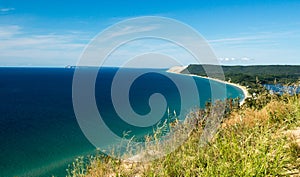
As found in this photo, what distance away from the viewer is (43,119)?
158 feet

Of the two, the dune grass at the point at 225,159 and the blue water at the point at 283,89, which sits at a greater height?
the blue water at the point at 283,89

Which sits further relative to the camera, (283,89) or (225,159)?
(283,89)

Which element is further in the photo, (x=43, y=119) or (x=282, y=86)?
(x=43, y=119)

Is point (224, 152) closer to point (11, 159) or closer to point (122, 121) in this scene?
point (11, 159)

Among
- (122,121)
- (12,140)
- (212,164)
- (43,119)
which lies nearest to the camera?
(212,164)

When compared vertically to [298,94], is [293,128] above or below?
→ below

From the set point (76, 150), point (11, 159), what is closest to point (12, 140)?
point (11, 159)

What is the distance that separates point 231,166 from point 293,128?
2.65m

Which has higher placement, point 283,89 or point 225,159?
point 283,89

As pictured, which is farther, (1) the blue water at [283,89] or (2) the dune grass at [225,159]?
(1) the blue water at [283,89]

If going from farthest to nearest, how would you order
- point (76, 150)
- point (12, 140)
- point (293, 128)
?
point (12, 140), point (76, 150), point (293, 128)

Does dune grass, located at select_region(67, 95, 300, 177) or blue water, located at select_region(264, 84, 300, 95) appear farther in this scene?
blue water, located at select_region(264, 84, 300, 95)

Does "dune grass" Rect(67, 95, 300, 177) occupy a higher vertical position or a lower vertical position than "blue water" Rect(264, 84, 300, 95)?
lower

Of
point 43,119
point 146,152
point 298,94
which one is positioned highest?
point 298,94
